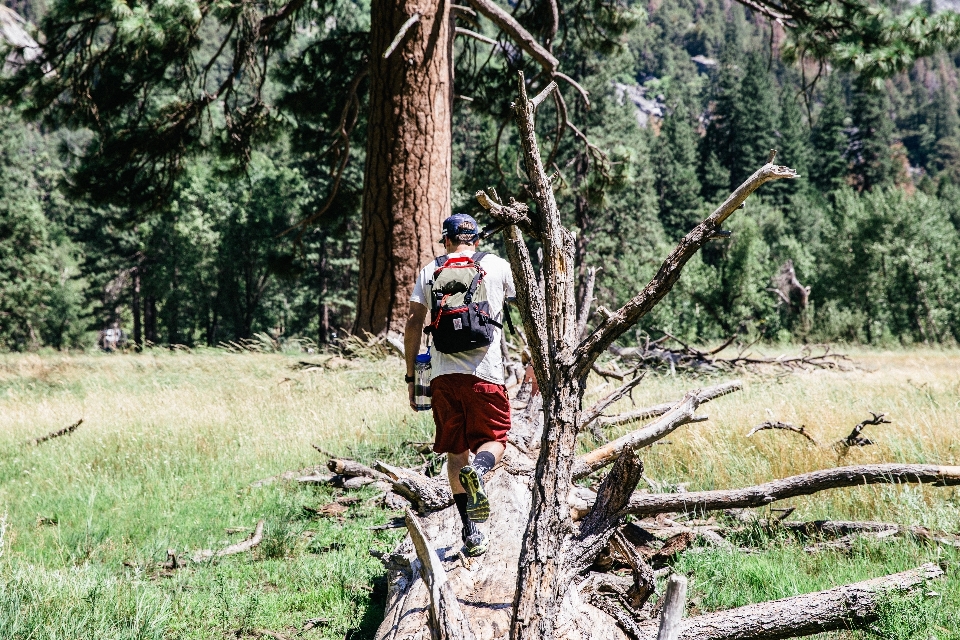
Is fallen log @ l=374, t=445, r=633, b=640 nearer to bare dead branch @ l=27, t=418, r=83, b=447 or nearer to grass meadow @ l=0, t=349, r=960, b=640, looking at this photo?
grass meadow @ l=0, t=349, r=960, b=640

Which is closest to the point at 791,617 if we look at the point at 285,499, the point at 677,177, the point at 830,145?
the point at 285,499

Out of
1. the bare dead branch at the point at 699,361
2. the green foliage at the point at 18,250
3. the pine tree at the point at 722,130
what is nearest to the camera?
the bare dead branch at the point at 699,361

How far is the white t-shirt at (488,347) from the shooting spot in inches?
145

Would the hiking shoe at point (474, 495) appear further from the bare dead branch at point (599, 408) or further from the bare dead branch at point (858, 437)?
the bare dead branch at point (858, 437)

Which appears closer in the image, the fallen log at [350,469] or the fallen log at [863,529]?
the fallen log at [863,529]

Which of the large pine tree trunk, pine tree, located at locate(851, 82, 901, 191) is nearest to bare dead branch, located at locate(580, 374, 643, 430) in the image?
the large pine tree trunk

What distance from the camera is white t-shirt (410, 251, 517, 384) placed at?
367 centimetres

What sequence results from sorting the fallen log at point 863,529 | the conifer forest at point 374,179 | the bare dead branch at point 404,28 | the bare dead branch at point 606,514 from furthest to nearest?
the conifer forest at point 374,179
the bare dead branch at point 404,28
the fallen log at point 863,529
the bare dead branch at point 606,514

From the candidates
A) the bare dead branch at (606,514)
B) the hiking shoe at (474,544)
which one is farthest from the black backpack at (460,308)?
the bare dead branch at (606,514)

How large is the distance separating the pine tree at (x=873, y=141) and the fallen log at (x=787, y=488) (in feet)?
252

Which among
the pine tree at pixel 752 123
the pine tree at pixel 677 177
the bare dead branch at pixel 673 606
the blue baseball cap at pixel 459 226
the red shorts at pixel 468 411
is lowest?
the bare dead branch at pixel 673 606

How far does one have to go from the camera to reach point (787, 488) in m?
3.87

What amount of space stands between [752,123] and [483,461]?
2950 inches

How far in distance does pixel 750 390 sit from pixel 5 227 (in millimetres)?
43658
